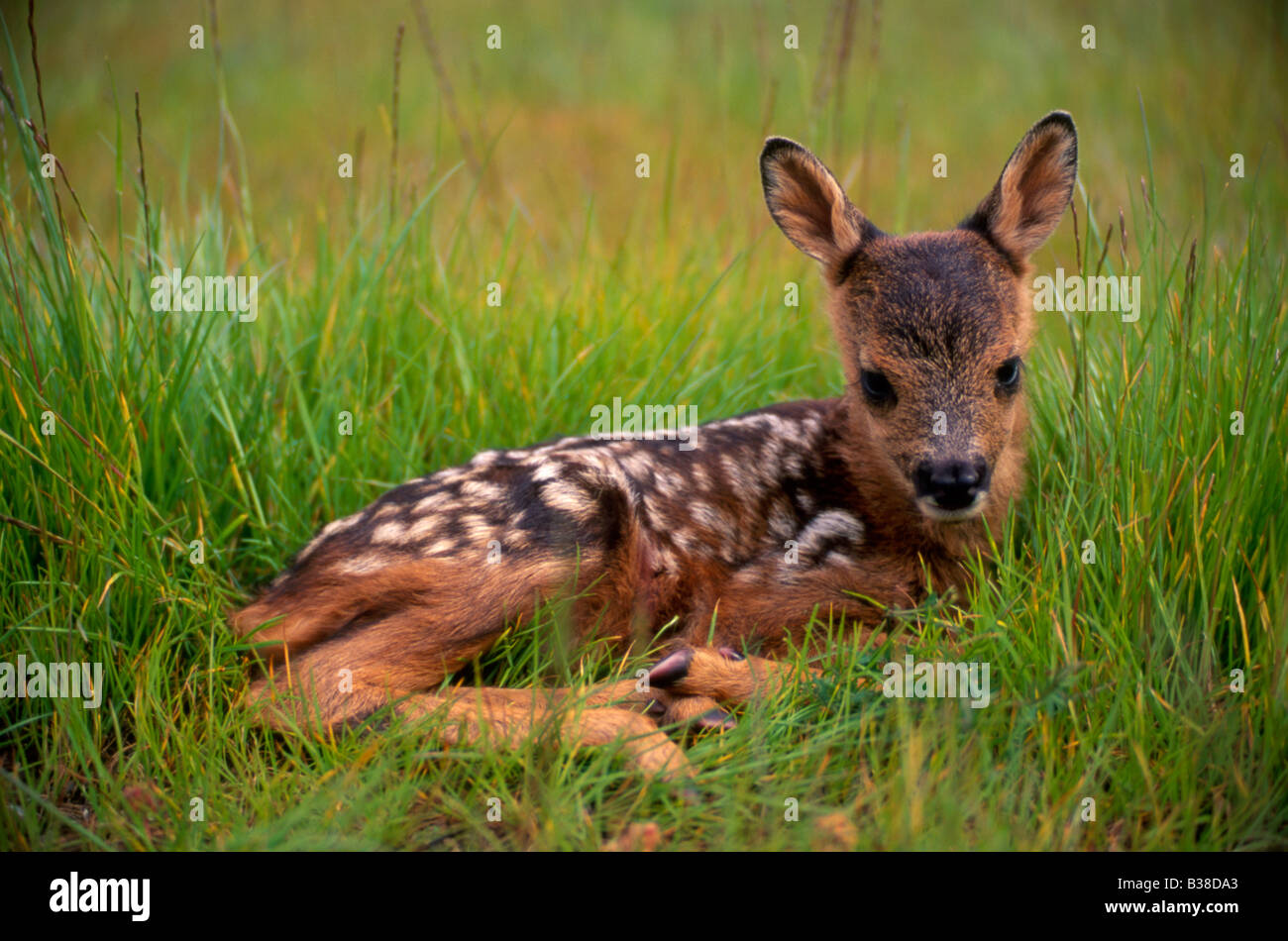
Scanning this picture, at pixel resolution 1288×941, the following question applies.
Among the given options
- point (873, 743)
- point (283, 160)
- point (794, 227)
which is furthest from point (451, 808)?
point (283, 160)

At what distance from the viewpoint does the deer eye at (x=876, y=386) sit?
11.9 ft

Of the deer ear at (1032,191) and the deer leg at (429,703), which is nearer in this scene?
the deer leg at (429,703)

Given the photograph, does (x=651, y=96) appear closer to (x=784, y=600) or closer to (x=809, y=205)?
(x=809, y=205)

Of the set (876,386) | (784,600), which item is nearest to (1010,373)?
(876,386)

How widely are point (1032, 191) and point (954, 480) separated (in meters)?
1.32

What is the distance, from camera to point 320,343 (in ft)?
15.0

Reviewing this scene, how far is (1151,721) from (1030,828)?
514 mm

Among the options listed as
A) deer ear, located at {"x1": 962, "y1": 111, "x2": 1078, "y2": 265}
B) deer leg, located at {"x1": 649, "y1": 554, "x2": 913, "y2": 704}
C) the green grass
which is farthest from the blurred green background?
deer leg, located at {"x1": 649, "y1": 554, "x2": 913, "y2": 704}

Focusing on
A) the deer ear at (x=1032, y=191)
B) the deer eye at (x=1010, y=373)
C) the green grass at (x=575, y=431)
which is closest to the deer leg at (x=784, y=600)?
the green grass at (x=575, y=431)

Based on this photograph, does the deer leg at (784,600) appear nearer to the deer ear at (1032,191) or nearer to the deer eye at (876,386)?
the deer eye at (876,386)

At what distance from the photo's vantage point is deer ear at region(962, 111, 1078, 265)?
12.2ft

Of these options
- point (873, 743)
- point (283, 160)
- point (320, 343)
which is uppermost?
point (283, 160)

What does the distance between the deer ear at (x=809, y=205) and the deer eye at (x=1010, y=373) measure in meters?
0.75
